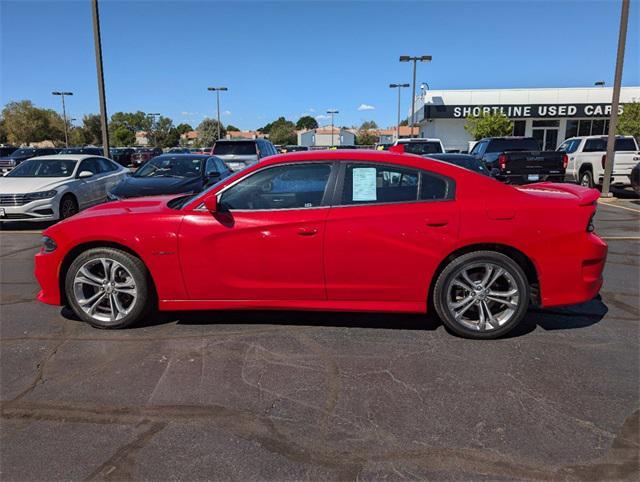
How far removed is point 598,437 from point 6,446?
132 inches

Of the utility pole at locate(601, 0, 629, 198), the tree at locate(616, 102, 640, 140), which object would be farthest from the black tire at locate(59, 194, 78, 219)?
the tree at locate(616, 102, 640, 140)

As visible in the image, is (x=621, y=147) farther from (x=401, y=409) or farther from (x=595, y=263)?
(x=401, y=409)

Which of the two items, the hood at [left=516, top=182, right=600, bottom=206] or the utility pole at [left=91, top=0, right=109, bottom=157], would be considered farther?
the utility pole at [left=91, top=0, right=109, bottom=157]

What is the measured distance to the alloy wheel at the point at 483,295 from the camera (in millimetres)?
3986

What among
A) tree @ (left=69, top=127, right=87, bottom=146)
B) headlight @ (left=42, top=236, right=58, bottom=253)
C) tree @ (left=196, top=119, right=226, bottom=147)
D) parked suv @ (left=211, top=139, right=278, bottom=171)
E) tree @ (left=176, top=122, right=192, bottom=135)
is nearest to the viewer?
headlight @ (left=42, top=236, right=58, bottom=253)

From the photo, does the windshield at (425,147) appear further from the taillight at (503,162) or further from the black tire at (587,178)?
the black tire at (587,178)

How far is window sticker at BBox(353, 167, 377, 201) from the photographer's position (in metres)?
4.05

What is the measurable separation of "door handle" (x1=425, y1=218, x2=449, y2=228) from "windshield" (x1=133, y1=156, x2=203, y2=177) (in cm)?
718

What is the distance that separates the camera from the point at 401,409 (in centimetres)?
303

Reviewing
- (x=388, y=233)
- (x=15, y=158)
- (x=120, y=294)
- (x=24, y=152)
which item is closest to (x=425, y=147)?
(x=388, y=233)

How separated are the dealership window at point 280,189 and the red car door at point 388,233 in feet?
0.72

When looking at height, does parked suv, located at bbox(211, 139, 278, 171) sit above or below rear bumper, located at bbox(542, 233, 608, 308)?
above

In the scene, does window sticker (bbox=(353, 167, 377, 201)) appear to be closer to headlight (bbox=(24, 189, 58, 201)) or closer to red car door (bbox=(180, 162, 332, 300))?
red car door (bbox=(180, 162, 332, 300))

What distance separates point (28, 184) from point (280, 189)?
8007 mm
